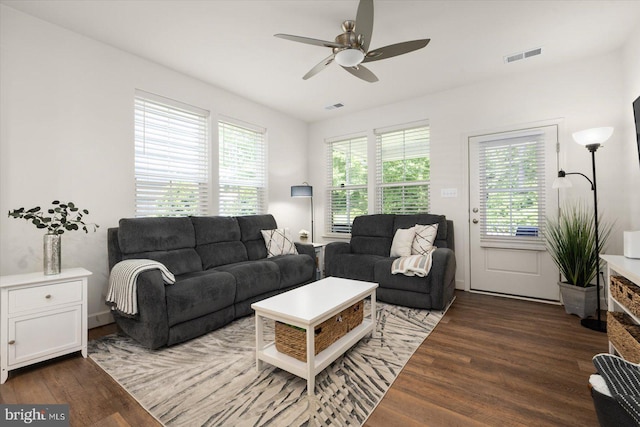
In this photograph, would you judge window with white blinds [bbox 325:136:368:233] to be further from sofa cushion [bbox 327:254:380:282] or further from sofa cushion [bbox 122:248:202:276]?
sofa cushion [bbox 122:248:202:276]

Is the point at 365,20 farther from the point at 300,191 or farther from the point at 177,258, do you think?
the point at 300,191

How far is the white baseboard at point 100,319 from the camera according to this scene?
2.73 metres

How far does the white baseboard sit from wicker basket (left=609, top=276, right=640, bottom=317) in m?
4.05

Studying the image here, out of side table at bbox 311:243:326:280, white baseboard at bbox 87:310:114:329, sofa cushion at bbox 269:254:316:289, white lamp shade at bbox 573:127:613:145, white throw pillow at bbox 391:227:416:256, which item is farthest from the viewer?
side table at bbox 311:243:326:280

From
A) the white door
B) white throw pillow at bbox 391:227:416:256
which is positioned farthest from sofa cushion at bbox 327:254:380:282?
the white door

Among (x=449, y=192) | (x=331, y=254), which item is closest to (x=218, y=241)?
(x=331, y=254)

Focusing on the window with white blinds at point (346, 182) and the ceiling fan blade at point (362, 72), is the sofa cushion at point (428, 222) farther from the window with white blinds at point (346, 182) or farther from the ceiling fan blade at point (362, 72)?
the ceiling fan blade at point (362, 72)

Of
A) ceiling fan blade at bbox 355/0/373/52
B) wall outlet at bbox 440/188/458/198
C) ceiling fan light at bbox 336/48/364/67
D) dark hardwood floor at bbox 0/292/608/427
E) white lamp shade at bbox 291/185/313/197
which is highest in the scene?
ceiling fan blade at bbox 355/0/373/52

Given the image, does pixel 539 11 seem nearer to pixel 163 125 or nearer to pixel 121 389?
pixel 163 125

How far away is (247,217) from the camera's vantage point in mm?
3857

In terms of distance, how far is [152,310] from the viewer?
2.18 metres

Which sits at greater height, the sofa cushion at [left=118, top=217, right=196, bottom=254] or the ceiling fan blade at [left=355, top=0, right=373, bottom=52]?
the ceiling fan blade at [left=355, top=0, right=373, bottom=52]

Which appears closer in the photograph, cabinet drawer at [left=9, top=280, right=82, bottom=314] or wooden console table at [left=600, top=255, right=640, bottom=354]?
wooden console table at [left=600, top=255, right=640, bottom=354]

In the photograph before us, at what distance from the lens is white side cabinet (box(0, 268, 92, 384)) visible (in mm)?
1873
